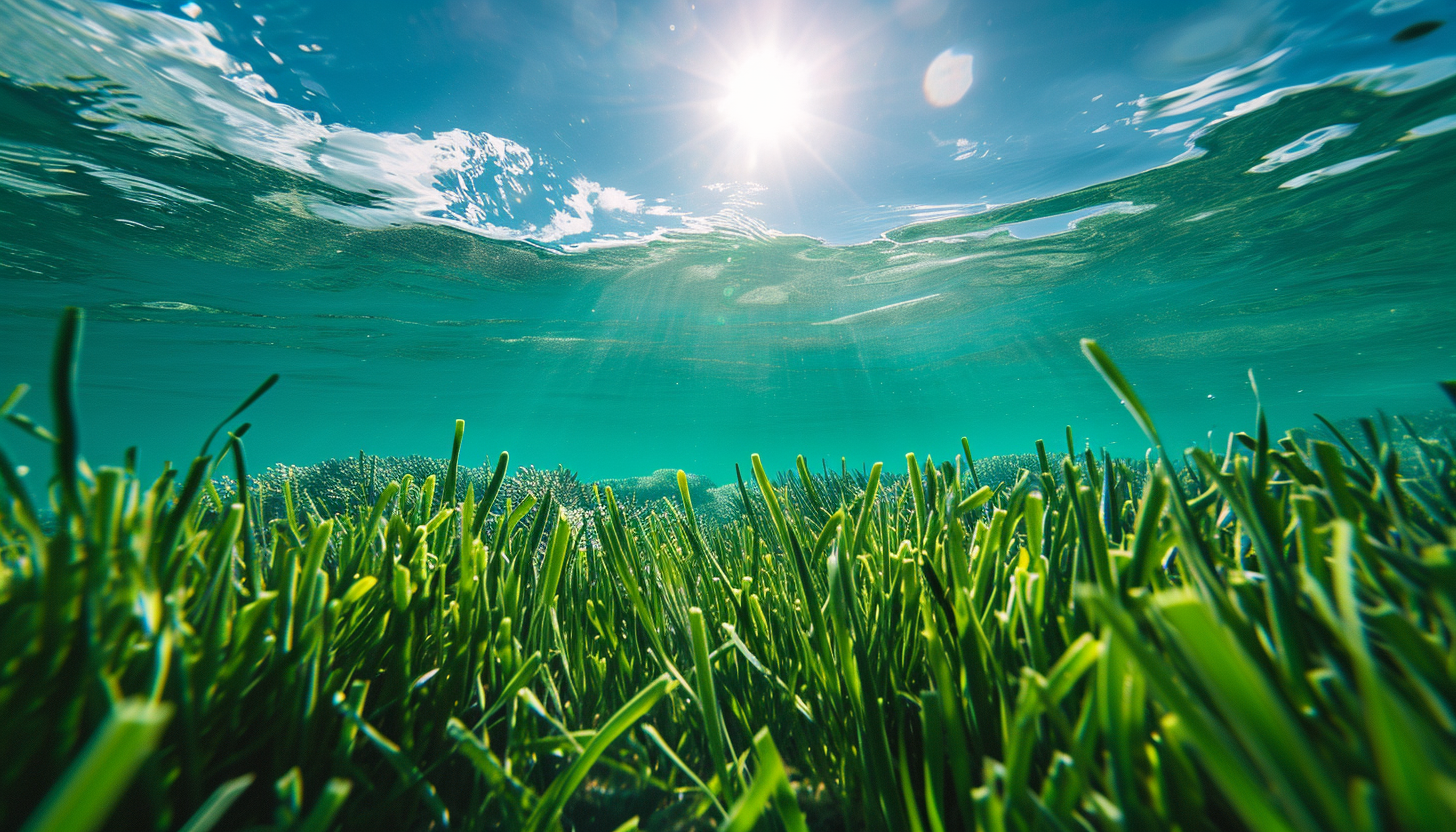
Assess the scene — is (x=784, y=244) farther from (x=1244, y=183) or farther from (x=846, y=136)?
(x=1244, y=183)

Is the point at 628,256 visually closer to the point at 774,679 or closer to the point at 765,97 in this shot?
the point at 765,97

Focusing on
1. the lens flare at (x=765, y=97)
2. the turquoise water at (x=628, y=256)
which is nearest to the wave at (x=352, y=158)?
the turquoise water at (x=628, y=256)

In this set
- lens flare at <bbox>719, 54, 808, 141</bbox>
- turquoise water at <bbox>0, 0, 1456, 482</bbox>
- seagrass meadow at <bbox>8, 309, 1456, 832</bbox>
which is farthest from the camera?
lens flare at <bbox>719, 54, 808, 141</bbox>

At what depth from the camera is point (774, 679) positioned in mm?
912

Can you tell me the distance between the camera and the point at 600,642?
1328 millimetres

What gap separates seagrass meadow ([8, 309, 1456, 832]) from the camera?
350 millimetres

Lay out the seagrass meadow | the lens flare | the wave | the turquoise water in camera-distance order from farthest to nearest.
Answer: the lens flare → the turquoise water → the wave → the seagrass meadow

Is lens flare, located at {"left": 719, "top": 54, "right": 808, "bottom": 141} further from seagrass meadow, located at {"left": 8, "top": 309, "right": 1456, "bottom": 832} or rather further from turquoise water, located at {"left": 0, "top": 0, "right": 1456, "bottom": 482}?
seagrass meadow, located at {"left": 8, "top": 309, "right": 1456, "bottom": 832}

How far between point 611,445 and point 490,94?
44.4m

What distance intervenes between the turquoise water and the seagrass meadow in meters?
9.25

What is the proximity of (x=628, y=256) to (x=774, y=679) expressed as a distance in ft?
40.7

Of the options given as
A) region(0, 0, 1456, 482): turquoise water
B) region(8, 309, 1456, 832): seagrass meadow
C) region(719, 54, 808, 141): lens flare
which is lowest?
region(8, 309, 1456, 832): seagrass meadow

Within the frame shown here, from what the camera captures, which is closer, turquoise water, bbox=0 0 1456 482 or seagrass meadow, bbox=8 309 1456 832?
seagrass meadow, bbox=8 309 1456 832

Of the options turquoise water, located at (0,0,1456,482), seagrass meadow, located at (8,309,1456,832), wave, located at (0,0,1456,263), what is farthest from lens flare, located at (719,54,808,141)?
seagrass meadow, located at (8,309,1456,832)
